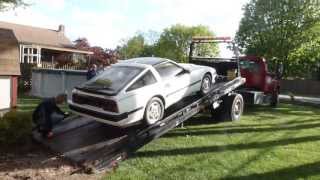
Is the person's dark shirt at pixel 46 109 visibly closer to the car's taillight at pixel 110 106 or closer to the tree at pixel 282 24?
the car's taillight at pixel 110 106

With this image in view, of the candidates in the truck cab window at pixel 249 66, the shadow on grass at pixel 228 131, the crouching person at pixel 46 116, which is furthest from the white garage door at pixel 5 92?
the truck cab window at pixel 249 66

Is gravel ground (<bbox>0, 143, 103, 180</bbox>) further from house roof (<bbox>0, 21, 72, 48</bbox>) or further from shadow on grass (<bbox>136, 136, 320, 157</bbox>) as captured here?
house roof (<bbox>0, 21, 72, 48</bbox>)

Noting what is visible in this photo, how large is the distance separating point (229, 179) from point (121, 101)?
2.88 m

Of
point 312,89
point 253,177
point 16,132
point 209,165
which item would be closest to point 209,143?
point 209,165

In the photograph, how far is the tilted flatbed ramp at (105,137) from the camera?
28.2 ft

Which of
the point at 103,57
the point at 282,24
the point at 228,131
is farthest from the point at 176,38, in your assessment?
the point at 228,131

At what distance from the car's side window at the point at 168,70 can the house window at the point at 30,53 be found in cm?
3078

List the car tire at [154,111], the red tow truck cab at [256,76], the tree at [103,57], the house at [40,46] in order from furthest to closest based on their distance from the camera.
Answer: the house at [40,46] < the tree at [103,57] < the red tow truck cab at [256,76] < the car tire at [154,111]

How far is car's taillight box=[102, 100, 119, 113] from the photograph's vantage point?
9.39 metres

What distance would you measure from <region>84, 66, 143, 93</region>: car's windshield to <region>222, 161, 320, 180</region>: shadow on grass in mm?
3278

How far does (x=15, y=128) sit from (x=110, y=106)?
211 cm

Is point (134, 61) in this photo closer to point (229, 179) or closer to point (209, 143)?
point (209, 143)

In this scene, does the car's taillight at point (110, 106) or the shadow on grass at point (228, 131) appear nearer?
the car's taillight at point (110, 106)

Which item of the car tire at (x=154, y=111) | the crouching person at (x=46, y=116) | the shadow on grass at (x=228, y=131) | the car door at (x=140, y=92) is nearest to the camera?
the car door at (x=140, y=92)
